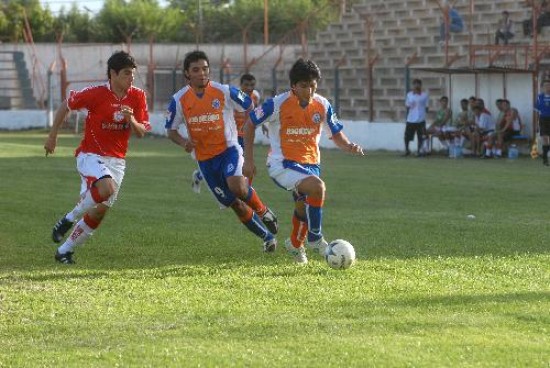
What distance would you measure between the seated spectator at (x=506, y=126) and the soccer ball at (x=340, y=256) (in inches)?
716

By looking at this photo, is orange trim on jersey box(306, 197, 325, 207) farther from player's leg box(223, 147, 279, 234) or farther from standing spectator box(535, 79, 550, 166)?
standing spectator box(535, 79, 550, 166)

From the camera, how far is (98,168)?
10.9 meters

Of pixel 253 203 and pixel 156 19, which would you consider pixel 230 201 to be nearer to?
pixel 253 203

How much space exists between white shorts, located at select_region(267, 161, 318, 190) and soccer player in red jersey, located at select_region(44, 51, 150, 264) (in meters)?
1.15

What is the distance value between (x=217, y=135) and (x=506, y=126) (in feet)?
55.6

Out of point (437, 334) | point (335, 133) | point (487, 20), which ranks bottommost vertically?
point (437, 334)

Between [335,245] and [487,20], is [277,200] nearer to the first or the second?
[335,245]

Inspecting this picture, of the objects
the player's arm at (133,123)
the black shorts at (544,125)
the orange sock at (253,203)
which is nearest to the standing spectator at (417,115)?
the black shorts at (544,125)

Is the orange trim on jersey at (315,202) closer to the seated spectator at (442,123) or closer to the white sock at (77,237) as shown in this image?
the white sock at (77,237)

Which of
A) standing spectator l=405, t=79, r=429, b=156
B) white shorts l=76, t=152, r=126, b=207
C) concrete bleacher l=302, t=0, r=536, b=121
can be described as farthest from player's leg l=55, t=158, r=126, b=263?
concrete bleacher l=302, t=0, r=536, b=121

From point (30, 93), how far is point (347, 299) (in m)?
39.7

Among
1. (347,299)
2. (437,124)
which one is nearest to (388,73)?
(437,124)

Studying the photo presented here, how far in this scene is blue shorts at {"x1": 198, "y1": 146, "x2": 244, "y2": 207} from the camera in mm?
11609

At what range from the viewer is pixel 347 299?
8625mm
